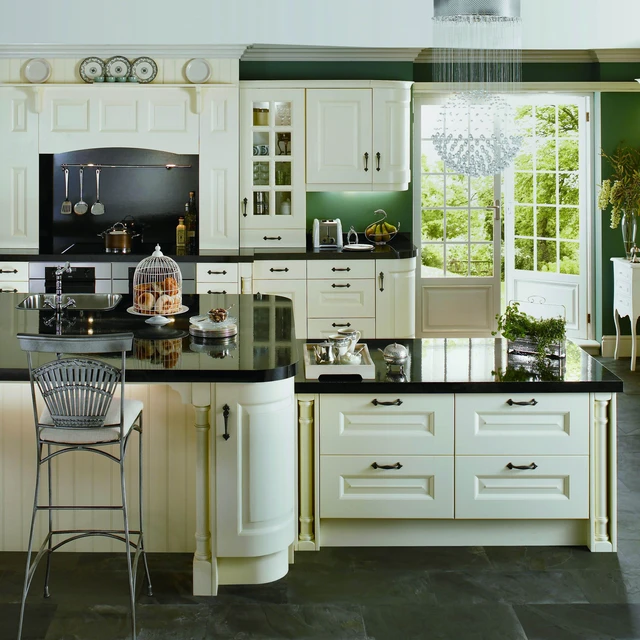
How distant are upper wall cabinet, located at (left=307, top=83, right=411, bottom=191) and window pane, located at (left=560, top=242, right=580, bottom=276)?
188cm

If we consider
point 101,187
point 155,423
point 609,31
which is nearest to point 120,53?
point 101,187

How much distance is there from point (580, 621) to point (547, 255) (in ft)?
17.1

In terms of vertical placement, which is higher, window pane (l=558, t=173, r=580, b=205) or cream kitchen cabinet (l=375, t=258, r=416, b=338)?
window pane (l=558, t=173, r=580, b=205)

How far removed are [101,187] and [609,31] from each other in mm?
6679

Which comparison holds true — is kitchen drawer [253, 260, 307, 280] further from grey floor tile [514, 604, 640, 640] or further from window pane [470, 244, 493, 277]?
grey floor tile [514, 604, 640, 640]

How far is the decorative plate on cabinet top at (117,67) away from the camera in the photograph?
6.23 m

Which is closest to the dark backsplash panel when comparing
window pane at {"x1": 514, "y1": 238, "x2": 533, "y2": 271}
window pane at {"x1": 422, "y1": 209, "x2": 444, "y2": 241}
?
window pane at {"x1": 422, "y1": 209, "x2": 444, "y2": 241}

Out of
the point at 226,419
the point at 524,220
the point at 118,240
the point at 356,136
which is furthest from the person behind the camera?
the point at 524,220

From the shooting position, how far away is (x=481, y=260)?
24.1 feet

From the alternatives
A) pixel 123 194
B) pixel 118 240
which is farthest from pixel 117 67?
pixel 118 240

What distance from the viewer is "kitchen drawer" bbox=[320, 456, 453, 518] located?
3.28 m

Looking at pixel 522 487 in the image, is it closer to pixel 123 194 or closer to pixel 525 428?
pixel 525 428

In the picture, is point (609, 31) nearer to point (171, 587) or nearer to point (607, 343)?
point (171, 587)

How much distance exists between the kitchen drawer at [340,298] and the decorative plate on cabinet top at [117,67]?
2086mm
